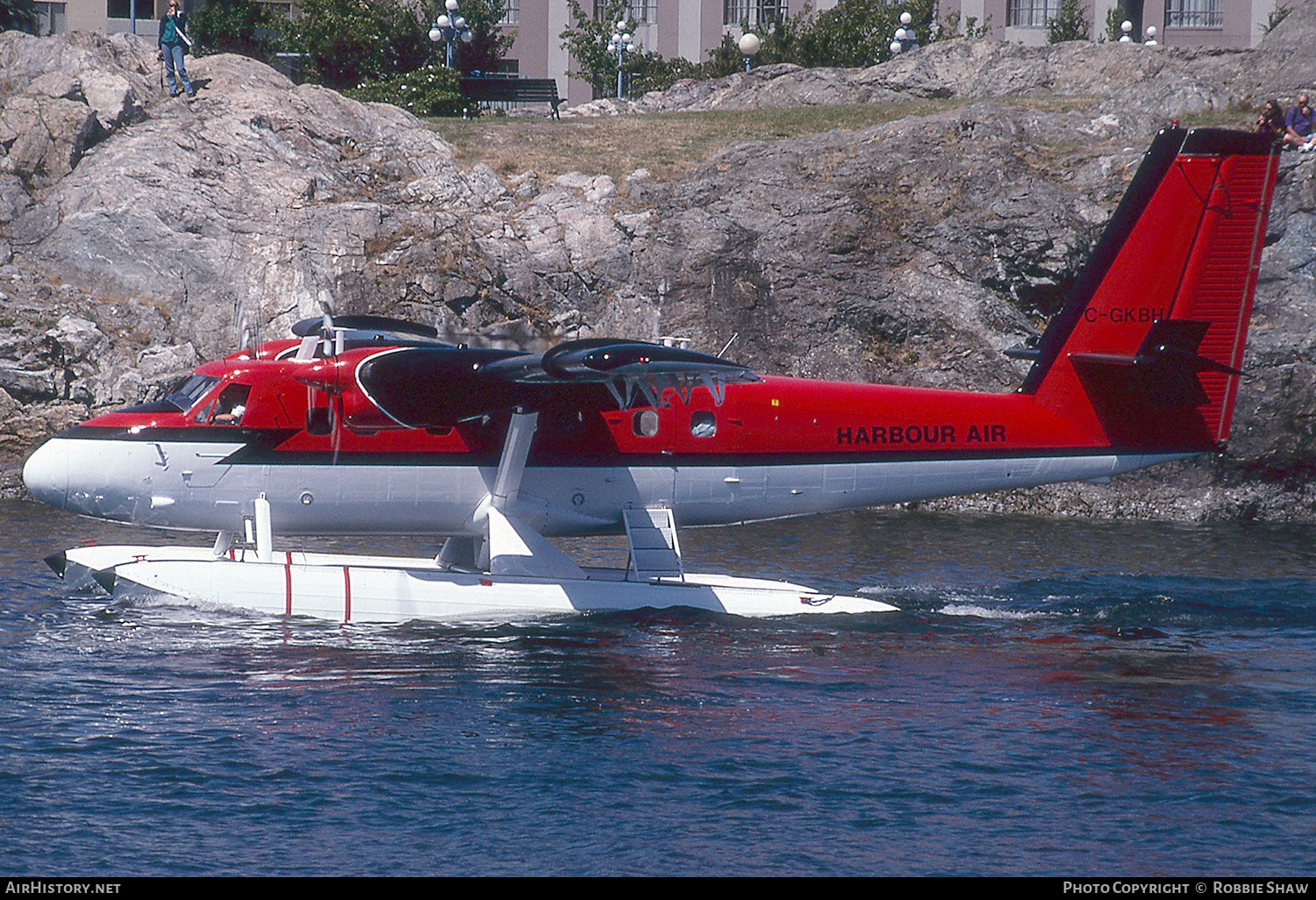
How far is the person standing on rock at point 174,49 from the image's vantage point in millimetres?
38969

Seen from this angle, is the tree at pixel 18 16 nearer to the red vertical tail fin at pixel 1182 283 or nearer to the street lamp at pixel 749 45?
the street lamp at pixel 749 45

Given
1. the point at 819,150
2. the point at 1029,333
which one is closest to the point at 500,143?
the point at 819,150

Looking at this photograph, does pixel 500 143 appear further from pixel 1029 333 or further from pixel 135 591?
pixel 135 591

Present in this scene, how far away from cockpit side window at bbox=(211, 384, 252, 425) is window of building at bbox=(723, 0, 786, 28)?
5029 cm

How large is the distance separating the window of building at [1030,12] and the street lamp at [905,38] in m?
7.29

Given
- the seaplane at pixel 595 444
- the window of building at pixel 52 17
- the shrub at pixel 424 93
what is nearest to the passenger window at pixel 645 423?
the seaplane at pixel 595 444

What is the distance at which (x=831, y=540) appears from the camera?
27.0 metres

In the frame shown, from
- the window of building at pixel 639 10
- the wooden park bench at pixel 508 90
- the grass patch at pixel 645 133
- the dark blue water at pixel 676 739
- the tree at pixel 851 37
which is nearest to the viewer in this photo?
the dark blue water at pixel 676 739

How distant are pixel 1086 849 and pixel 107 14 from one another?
64972mm

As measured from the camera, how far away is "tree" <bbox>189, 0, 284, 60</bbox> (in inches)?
2131

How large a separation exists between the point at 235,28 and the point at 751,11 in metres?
24.9

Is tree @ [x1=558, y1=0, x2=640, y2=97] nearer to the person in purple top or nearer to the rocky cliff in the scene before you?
the rocky cliff

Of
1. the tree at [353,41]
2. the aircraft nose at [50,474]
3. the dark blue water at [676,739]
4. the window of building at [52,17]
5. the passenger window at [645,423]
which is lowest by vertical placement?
the dark blue water at [676,739]

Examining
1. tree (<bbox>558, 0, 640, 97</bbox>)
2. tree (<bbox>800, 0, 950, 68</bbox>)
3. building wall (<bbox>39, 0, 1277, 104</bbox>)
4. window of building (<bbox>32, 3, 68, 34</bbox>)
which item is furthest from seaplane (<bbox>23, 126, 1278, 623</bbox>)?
window of building (<bbox>32, 3, 68, 34</bbox>)
